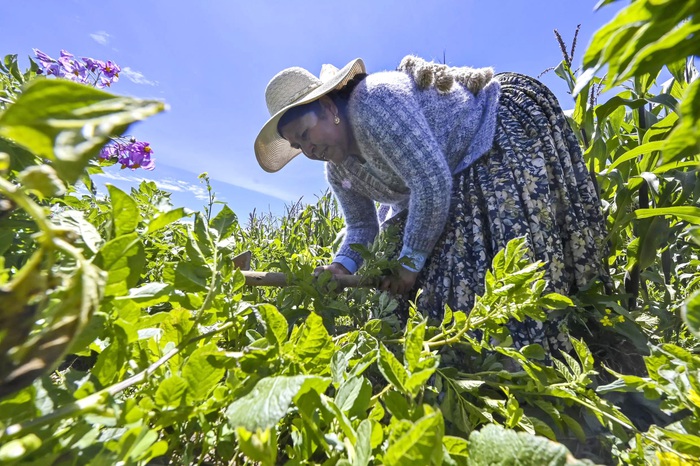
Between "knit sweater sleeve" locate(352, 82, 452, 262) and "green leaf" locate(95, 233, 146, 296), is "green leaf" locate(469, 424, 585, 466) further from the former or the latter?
"knit sweater sleeve" locate(352, 82, 452, 262)

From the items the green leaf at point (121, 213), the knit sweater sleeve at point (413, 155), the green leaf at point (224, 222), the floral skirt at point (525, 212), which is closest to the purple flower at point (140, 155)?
the knit sweater sleeve at point (413, 155)

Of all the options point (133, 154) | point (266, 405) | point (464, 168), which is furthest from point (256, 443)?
point (133, 154)

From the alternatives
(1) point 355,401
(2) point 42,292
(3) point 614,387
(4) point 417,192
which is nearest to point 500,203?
(4) point 417,192

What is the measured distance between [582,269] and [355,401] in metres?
1.24

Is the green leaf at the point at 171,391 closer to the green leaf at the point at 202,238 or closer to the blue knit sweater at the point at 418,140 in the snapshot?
the green leaf at the point at 202,238

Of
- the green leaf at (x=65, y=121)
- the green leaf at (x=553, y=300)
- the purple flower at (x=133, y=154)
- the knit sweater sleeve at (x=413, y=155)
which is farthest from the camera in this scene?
the purple flower at (x=133, y=154)

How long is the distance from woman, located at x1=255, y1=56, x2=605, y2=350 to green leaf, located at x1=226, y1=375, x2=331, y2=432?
1047mm

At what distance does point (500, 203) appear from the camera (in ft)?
4.43

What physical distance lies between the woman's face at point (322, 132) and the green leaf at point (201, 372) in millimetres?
1522

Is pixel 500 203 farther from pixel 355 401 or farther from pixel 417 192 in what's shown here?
pixel 355 401

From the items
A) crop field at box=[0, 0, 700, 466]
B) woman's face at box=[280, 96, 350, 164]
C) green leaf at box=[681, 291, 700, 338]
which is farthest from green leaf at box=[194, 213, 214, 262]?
woman's face at box=[280, 96, 350, 164]

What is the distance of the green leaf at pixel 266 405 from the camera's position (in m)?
0.19

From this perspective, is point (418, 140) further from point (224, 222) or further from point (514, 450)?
point (514, 450)

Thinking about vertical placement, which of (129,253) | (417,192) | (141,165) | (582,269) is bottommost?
(129,253)
